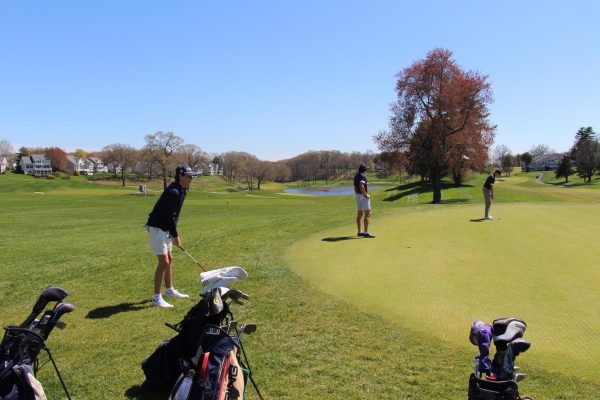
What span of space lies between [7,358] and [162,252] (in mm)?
4146

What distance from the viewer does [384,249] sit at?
436 inches

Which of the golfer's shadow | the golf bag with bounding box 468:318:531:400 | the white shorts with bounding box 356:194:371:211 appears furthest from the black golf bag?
the white shorts with bounding box 356:194:371:211

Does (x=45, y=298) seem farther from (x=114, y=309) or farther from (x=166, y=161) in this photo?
(x=166, y=161)

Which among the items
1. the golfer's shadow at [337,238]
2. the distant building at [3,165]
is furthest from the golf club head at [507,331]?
the distant building at [3,165]

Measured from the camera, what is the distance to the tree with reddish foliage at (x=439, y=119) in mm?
40531

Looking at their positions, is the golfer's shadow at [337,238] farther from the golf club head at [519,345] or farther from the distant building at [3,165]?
the distant building at [3,165]

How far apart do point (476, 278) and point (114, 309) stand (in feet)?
20.9

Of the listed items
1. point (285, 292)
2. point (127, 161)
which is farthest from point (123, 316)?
point (127, 161)

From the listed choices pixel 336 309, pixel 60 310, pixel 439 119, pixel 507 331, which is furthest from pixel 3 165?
pixel 507 331

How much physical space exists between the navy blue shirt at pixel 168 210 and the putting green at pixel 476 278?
285 centimetres

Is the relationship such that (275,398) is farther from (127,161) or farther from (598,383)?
(127,161)

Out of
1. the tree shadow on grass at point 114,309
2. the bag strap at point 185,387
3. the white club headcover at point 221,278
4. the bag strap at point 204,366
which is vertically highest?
the white club headcover at point 221,278

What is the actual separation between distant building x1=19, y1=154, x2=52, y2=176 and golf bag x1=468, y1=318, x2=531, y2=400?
162115 mm

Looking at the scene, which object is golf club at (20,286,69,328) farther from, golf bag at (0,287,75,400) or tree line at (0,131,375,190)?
tree line at (0,131,375,190)
